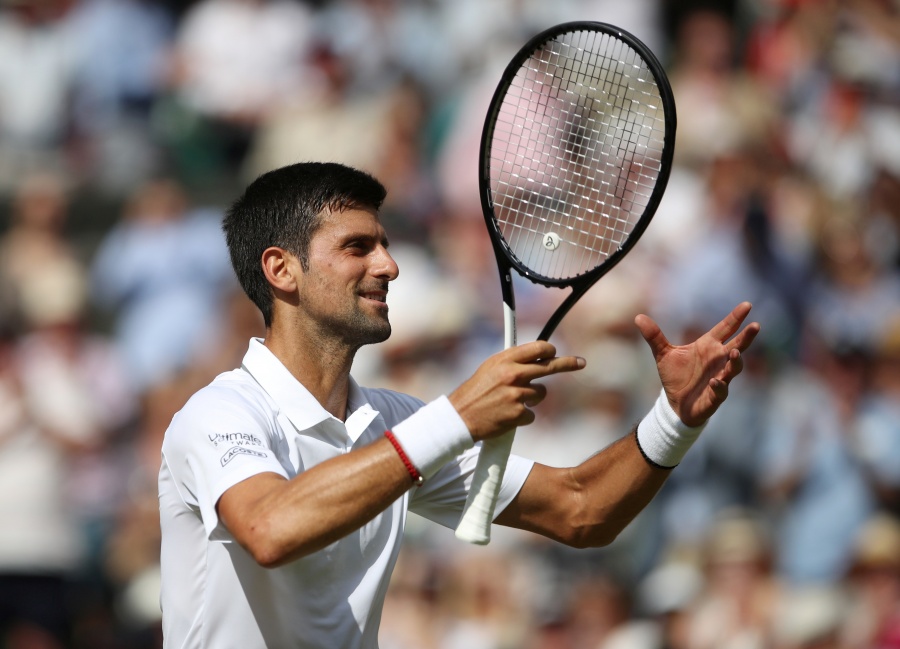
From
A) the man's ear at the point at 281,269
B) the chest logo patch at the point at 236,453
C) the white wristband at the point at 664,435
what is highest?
the man's ear at the point at 281,269

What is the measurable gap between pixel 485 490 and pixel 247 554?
0.61 metres

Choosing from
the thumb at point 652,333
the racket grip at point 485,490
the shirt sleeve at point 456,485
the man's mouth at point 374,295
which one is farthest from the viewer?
the shirt sleeve at point 456,485

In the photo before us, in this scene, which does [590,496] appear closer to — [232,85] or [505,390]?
[505,390]

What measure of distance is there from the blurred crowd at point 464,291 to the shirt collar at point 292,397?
3.22 metres

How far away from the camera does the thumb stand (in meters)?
3.55

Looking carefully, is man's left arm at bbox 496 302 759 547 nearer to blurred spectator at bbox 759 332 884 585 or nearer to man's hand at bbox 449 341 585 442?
man's hand at bbox 449 341 585 442

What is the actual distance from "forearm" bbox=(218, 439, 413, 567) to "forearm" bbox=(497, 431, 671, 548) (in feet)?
2.93

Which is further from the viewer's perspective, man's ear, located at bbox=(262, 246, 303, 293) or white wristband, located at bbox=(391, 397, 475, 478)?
man's ear, located at bbox=(262, 246, 303, 293)

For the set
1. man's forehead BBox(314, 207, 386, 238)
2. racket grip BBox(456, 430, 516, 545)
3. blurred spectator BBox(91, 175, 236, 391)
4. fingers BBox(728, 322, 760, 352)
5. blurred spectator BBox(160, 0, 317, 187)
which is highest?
blurred spectator BBox(160, 0, 317, 187)

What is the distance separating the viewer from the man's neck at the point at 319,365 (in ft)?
12.5

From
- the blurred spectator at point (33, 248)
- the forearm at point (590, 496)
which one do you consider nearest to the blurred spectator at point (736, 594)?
the forearm at point (590, 496)

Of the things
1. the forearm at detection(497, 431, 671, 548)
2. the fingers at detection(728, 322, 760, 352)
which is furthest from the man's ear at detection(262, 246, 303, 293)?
the fingers at detection(728, 322, 760, 352)

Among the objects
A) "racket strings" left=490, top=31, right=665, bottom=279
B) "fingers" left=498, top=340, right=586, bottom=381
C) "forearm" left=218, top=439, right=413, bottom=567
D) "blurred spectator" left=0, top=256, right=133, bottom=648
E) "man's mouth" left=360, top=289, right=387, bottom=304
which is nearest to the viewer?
"forearm" left=218, top=439, right=413, bottom=567

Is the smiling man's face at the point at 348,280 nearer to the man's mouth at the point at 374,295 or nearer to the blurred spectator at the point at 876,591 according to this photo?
the man's mouth at the point at 374,295
